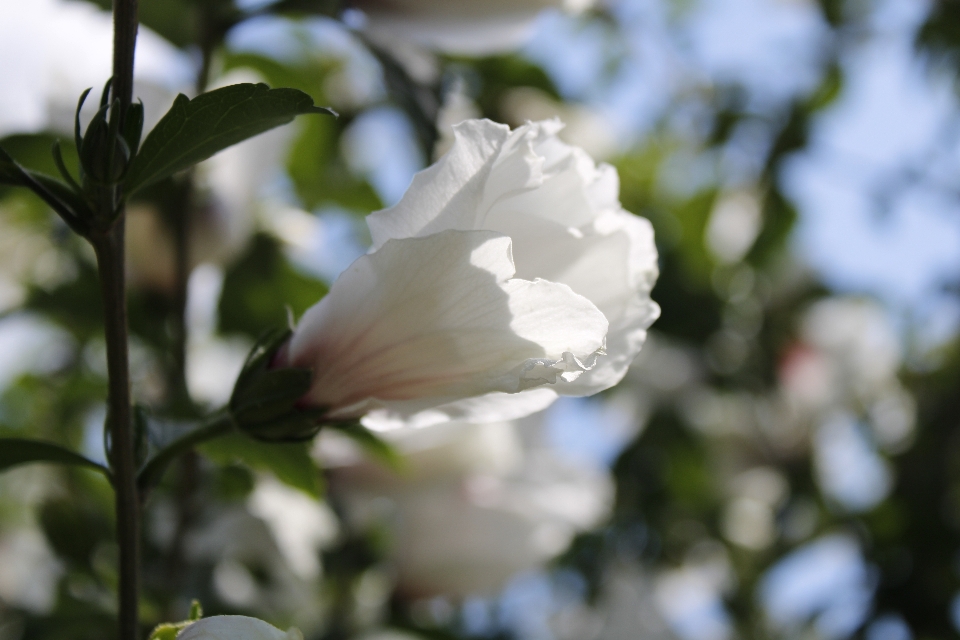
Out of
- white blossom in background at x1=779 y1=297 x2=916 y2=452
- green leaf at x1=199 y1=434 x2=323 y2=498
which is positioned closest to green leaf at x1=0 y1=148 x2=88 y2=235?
green leaf at x1=199 y1=434 x2=323 y2=498

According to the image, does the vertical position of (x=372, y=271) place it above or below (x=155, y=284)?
above

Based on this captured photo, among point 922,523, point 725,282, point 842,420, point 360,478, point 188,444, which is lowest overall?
point 842,420

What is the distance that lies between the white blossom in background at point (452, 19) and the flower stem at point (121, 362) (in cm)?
36

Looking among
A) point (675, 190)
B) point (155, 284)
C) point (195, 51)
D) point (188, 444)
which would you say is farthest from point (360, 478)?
point (675, 190)

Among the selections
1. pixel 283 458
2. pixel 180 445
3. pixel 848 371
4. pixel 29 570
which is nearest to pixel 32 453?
pixel 180 445

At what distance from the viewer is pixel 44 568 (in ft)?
4.25

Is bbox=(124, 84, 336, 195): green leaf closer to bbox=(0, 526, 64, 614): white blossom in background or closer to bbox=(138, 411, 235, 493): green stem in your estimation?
bbox=(138, 411, 235, 493): green stem

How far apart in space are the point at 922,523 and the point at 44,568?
→ 1.37 m

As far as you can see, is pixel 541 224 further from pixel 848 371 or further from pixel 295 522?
pixel 848 371

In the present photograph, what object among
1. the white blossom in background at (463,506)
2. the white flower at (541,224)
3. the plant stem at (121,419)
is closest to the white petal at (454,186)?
the white flower at (541,224)

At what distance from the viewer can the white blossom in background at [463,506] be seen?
973 millimetres

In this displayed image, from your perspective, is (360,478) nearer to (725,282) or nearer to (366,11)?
(366,11)

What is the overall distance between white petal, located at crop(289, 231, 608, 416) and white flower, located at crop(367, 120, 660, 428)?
1 cm

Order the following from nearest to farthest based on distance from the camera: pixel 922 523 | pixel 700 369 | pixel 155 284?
1. pixel 155 284
2. pixel 922 523
3. pixel 700 369
